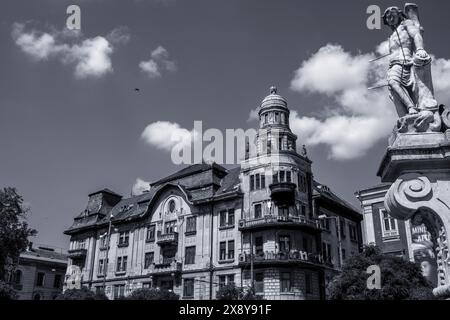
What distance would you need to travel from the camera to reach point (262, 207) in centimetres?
4050

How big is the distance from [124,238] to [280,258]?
2166 cm

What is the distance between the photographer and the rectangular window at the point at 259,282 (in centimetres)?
3792

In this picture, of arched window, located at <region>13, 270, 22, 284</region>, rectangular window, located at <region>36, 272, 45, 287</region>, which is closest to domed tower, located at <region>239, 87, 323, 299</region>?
rectangular window, located at <region>36, 272, 45, 287</region>

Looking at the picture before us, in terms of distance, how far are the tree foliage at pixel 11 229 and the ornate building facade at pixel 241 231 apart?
325 inches

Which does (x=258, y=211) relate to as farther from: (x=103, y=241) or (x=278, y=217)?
(x=103, y=241)

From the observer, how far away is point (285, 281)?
37.7m

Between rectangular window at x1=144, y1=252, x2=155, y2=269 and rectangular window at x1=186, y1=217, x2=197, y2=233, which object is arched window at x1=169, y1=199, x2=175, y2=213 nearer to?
rectangular window at x1=186, y1=217, x2=197, y2=233

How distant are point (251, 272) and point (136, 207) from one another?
73.3ft

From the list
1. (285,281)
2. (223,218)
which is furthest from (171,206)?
(285,281)

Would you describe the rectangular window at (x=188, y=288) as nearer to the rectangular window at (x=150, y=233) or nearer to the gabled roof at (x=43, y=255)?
the rectangular window at (x=150, y=233)

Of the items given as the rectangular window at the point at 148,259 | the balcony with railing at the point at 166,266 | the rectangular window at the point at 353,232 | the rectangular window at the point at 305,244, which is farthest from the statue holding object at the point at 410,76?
the rectangular window at the point at 353,232
